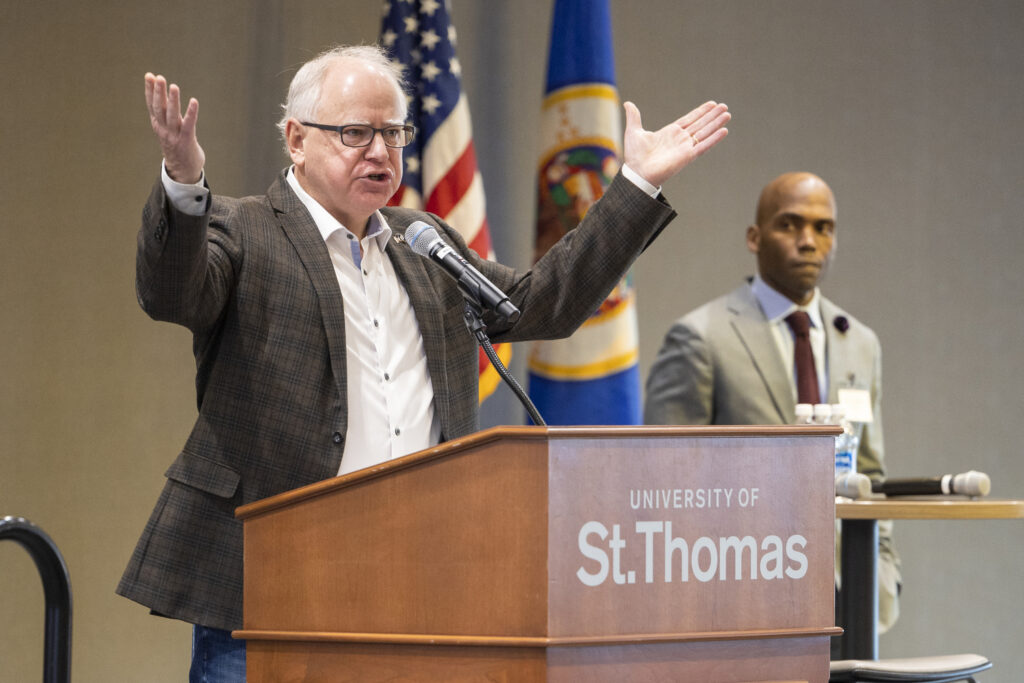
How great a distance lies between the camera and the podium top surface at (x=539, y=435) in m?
1.51

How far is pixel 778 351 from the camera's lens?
12.7 ft

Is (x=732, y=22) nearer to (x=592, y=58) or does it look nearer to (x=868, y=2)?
(x=868, y=2)

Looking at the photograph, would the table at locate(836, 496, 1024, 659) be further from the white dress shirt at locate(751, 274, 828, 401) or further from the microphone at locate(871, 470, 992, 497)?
the white dress shirt at locate(751, 274, 828, 401)

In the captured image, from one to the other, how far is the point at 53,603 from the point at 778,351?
110 inches

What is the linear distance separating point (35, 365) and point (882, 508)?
2.94 m

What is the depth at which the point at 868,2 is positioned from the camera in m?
5.66

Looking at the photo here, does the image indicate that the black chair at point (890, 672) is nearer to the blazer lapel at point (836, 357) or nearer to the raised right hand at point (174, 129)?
the blazer lapel at point (836, 357)

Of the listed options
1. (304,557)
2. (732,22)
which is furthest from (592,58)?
(304,557)

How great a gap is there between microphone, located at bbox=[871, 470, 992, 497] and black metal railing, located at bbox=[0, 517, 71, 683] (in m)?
2.15

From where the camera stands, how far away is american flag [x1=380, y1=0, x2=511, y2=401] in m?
4.21

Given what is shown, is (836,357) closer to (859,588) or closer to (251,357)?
(859,588)

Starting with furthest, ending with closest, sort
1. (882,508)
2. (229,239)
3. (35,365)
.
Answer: (35,365), (882,508), (229,239)

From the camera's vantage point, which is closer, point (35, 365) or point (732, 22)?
point (35, 365)

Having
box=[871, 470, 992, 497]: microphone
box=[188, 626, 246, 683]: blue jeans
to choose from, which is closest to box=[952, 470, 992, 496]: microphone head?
box=[871, 470, 992, 497]: microphone
